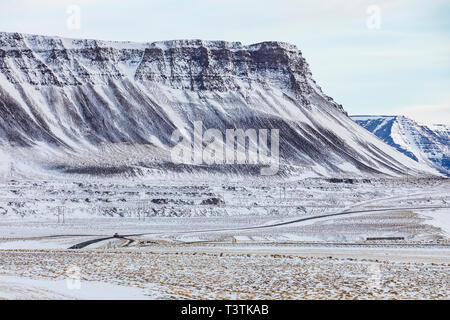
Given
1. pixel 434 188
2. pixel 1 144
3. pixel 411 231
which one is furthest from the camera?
pixel 1 144

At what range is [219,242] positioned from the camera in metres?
56.1

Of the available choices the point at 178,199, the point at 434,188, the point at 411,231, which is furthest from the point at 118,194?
the point at 434,188

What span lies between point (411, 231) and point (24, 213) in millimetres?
56937

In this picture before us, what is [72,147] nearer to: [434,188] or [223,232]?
[434,188]

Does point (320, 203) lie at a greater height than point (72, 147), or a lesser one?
lesser

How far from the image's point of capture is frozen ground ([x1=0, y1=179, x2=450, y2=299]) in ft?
75.4

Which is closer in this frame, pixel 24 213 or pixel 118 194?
pixel 24 213

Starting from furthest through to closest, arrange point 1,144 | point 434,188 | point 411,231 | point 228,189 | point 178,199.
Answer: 1. point 1,144
2. point 434,188
3. point 228,189
4. point 178,199
5. point 411,231

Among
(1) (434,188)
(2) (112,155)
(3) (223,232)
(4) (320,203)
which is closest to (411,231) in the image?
(3) (223,232)

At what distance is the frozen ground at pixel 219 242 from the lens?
75.4 feet

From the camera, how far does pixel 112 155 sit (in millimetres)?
187000
